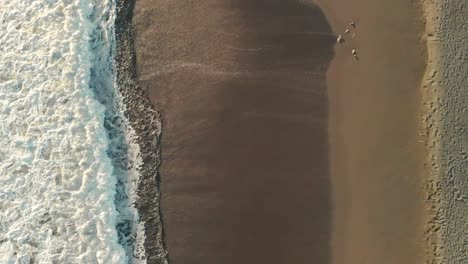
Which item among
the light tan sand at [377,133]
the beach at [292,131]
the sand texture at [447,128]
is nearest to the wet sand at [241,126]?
the beach at [292,131]

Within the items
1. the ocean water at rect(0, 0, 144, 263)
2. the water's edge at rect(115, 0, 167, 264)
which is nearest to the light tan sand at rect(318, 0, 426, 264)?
the water's edge at rect(115, 0, 167, 264)

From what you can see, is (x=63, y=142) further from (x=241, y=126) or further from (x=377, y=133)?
(x=377, y=133)

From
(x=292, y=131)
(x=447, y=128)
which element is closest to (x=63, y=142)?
(x=292, y=131)

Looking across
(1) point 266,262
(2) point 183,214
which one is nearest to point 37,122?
(2) point 183,214

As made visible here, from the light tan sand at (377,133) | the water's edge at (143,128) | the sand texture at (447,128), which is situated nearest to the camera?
the sand texture at (447,128)

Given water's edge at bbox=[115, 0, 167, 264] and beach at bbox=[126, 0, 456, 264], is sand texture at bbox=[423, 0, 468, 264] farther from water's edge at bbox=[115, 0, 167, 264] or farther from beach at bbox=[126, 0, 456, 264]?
water's edge at bbox=[115, 0, 167, 264]

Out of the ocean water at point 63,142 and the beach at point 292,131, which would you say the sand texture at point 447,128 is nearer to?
the beach at point 292,131
